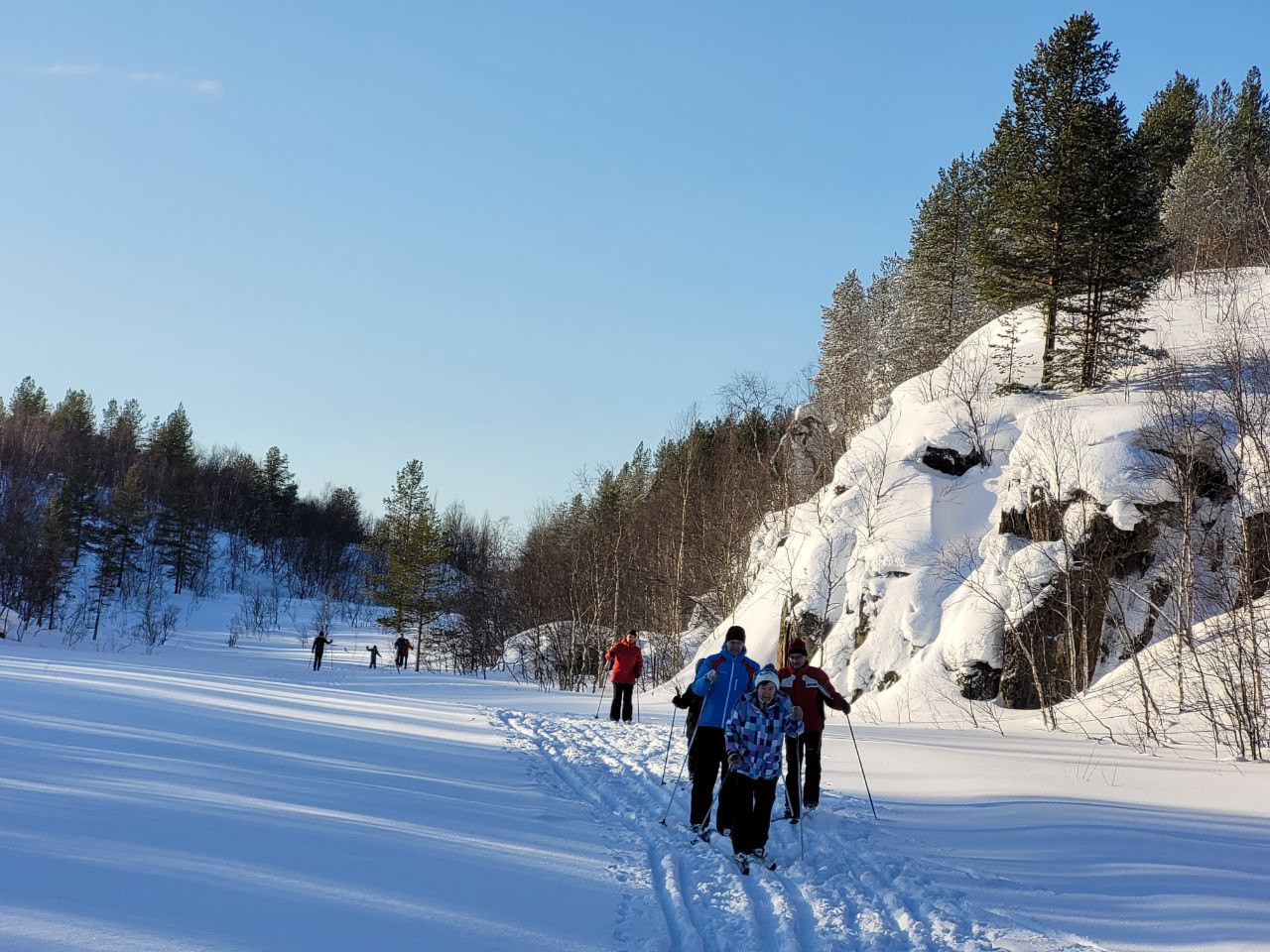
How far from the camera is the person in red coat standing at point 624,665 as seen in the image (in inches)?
645

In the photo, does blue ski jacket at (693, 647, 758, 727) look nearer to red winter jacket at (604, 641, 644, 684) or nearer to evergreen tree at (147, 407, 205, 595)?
red winter jacket at (604, 641, 644, 684)

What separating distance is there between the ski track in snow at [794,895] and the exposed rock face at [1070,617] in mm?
10096

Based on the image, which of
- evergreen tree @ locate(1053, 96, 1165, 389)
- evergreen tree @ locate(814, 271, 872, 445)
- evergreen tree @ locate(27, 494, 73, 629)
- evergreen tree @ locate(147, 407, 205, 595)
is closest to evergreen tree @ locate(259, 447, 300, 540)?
evergreen tree @ locate(147, 407, 205, 595)

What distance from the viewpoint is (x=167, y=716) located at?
35.7 ft

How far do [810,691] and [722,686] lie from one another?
4.23 ft

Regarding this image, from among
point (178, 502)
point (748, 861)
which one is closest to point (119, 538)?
point (178, 502)

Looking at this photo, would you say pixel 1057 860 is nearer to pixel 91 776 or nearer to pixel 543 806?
pixel 543 806

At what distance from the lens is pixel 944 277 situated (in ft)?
141

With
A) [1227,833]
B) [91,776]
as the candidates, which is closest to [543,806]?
[91,776]

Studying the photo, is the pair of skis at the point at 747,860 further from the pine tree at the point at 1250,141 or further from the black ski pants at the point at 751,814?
the pine tree at the point at 1250,141

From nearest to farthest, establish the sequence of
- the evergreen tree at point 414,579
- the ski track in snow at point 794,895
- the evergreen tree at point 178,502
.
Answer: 1. the ski track in snow at point 794,895
2. the evergreen tree at point 414,579
3. the evergreen tree at point 178,502

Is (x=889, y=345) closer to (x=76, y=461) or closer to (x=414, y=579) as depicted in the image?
(x=414, y=579)

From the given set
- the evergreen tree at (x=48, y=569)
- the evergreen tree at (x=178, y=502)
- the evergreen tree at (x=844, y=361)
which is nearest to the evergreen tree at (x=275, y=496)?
the evergreen tree at (x=178, y=502)

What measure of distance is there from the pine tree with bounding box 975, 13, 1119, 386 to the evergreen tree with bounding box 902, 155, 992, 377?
15420mm
